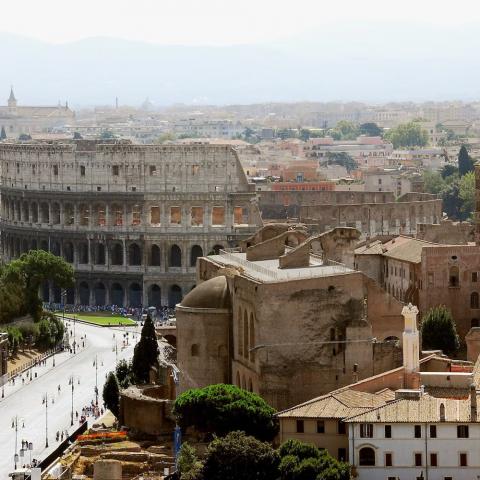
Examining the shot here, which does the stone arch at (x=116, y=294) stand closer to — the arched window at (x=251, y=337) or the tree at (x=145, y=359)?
the tree at (x=145, y=359)

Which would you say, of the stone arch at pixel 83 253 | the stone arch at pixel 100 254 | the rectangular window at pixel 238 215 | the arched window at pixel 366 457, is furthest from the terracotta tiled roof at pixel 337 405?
the stone arch at pixel 83 253

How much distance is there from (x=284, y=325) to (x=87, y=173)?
249 ft

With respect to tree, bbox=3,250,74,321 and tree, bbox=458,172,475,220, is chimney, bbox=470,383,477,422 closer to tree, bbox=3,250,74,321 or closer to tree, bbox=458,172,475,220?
tree, bbox=3,250,74,321

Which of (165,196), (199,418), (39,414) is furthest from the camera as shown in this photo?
(165,196)

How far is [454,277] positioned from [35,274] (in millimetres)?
35951

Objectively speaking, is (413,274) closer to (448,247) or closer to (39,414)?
(448,247)

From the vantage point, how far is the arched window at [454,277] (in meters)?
88.0

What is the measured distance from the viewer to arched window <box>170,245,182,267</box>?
13988cm

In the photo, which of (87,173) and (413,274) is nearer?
(413,274)

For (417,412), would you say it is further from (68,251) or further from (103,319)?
(68,251)

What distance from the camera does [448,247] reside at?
8825cm

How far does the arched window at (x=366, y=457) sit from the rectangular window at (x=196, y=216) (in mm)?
80741

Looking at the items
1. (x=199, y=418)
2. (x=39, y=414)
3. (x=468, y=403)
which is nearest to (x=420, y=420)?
(x=468, y=403)

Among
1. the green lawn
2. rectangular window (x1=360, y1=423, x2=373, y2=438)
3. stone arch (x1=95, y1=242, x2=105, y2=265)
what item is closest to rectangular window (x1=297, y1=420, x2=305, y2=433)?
rectangular window (x1=360, y1=423, x2=373, y2=438)
